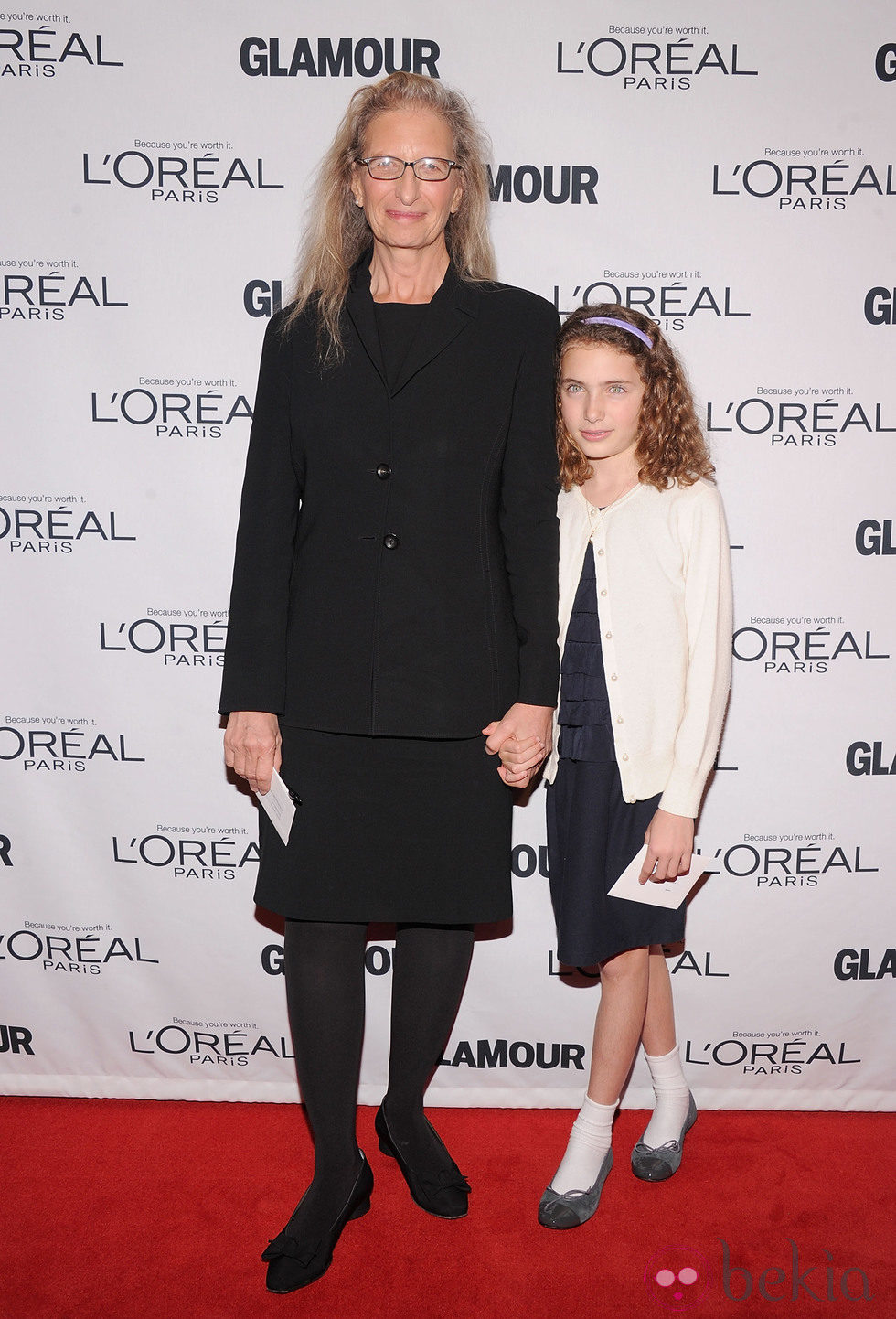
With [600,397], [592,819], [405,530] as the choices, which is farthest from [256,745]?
[600,397]

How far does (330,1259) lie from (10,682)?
1.41 m

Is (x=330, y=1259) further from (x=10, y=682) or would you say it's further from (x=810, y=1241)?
(x=10, y=682)

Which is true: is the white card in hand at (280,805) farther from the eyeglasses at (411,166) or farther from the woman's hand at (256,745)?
the eyeglasses at (411,166)

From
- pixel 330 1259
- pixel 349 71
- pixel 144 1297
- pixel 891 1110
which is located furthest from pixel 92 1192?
pixel 349 71

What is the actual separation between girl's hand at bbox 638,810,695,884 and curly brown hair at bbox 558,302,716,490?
0.62 m

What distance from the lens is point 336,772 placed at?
1.84m

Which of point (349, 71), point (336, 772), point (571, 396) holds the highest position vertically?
point (349, 71)

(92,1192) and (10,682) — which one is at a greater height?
(10,682)

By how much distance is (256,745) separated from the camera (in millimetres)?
1850

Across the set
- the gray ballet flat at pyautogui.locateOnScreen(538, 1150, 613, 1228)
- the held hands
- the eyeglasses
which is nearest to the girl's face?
the eyeglasses

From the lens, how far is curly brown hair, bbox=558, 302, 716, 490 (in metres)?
1.90

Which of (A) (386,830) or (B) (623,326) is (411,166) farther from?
(A) (386,830)

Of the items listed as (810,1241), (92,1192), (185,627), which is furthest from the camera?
(185,627)

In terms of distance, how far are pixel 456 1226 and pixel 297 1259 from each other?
33 centimetres
